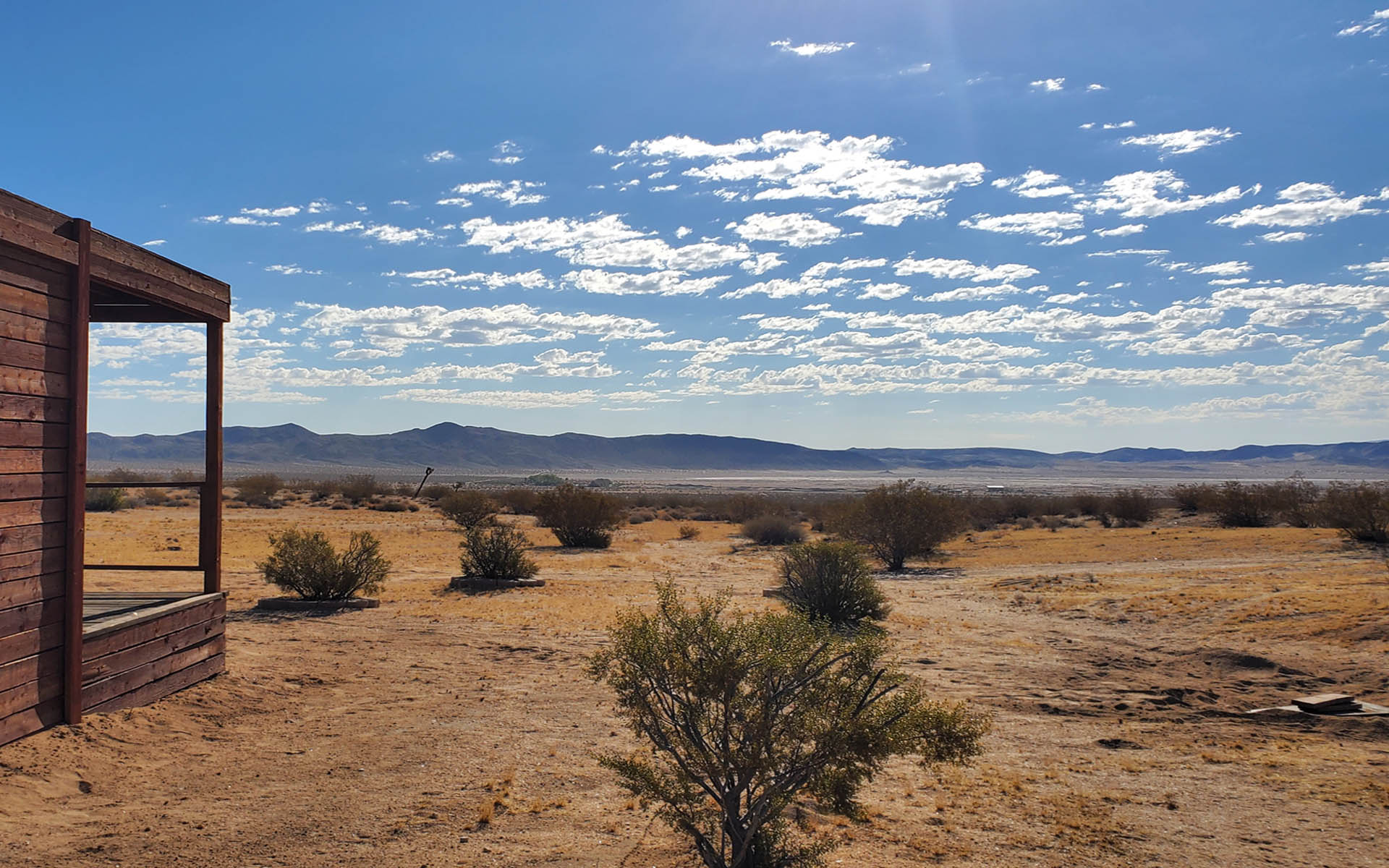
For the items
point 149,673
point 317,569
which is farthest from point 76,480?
point 317,569

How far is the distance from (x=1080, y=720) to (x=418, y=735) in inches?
259

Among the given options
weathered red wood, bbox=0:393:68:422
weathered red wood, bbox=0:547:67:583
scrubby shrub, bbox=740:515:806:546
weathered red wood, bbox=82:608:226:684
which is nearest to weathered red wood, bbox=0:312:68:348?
weathered red wood, bbox=0:393:68:422

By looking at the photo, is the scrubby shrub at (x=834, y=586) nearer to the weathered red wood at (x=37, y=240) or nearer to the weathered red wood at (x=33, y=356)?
the weathered red wood at (x=33, y=356)

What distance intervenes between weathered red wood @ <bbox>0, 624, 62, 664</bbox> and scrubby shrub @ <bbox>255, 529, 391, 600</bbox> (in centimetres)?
846

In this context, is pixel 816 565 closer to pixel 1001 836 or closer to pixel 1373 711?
pixel 1373 711

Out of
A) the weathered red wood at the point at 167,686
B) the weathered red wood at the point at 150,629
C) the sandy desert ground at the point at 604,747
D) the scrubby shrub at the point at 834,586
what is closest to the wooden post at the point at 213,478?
the weathered red wood at the point at 150,629

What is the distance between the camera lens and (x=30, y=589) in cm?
667

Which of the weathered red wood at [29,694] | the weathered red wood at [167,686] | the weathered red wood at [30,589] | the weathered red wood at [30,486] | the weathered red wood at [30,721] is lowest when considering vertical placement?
the weathered red wood at [167,686]

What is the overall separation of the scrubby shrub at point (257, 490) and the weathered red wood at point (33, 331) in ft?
140

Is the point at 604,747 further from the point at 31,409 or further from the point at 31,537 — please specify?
the point at 31,409

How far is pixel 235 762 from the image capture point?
23.3ft

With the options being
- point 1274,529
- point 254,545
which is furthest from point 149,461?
point 1274,529

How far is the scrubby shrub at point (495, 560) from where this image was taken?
19.8 metres

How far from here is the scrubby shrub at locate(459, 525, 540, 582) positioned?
1981cm
